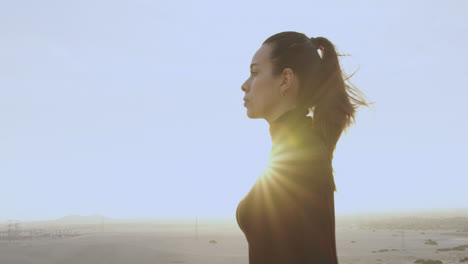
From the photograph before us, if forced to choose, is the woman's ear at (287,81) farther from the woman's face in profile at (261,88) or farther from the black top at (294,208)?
the black top at (294,208)

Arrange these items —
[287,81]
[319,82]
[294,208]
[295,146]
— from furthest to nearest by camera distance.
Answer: [319,82] < [287,81] < [295,146] < [294,208]

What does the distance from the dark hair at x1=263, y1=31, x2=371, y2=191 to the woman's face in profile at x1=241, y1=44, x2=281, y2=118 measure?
0.11ft

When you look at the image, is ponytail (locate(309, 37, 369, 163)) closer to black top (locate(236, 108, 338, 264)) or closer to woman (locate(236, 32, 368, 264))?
woman (locate(236, 32, 368, 264))

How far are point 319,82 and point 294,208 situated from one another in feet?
2.21

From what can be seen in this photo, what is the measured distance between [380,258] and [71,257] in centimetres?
3192

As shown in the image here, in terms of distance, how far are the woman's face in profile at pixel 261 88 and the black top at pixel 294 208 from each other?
18cm

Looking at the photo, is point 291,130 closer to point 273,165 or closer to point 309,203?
point 273,165

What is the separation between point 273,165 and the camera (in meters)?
1.41

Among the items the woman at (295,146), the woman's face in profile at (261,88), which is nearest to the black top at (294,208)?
the woman at (295,146)

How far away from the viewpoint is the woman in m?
1.26

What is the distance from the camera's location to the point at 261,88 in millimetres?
1617

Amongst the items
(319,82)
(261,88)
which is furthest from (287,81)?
(319,82)

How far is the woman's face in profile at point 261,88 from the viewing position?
5.23 feet

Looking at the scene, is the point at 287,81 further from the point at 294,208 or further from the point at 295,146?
the point at 294,208
